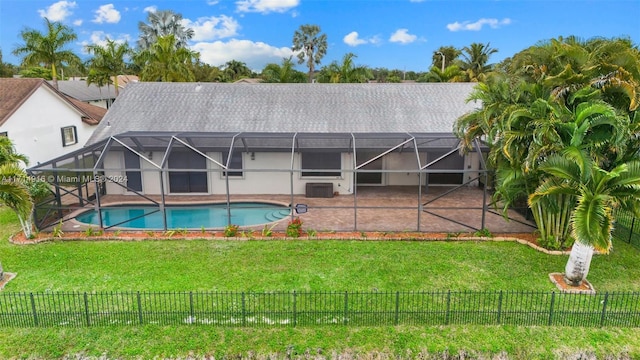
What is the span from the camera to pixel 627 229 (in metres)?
16.0

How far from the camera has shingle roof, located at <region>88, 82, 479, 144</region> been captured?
2147 centimetres

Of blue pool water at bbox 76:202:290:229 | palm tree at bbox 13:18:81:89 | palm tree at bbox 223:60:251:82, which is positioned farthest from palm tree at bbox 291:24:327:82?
blue pool water at bbox 76:202:290:229

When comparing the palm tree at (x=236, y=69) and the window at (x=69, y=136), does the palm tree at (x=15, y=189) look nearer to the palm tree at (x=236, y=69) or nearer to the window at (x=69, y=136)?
the window at (x=69, y=136)

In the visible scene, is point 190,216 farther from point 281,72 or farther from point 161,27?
point 161,27

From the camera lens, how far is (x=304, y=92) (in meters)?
24.3

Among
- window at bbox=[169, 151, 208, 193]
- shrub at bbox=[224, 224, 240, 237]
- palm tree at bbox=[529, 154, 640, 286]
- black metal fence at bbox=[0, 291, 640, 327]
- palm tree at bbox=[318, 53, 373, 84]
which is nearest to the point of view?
black metal fence at bbox=[0, 291, 640, 327]

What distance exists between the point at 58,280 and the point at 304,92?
16.0 m

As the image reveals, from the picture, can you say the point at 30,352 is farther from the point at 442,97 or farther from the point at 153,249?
the point at 442,97

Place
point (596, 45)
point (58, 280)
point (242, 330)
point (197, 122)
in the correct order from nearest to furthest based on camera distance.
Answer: point (242, 330) → point (58, 280) → point (596, 45) → point (197, 122)

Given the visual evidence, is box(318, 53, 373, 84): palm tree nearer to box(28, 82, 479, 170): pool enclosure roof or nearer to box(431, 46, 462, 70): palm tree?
box(28, 82, 479, 170): pool enclosure roof

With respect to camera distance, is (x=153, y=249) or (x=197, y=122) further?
(x=197, y=122)

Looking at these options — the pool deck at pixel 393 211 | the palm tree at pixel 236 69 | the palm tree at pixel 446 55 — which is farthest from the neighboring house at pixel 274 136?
the palm tree at pixel 236 69

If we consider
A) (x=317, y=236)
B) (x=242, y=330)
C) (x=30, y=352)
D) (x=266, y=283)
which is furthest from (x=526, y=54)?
(x=30, y=352)

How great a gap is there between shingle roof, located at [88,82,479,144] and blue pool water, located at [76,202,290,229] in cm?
403
